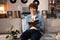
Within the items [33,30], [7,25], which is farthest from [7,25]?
[33,30]

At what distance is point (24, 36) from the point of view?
12.4ft

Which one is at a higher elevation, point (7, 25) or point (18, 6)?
point (18, 6)

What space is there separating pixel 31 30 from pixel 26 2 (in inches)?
66.9

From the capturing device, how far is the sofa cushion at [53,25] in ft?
15.9

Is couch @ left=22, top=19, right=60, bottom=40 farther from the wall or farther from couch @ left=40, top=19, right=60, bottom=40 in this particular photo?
the wall

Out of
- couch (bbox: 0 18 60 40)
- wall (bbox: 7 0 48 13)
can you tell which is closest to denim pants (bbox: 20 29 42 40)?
couch (bbox: 0 18 60 40)

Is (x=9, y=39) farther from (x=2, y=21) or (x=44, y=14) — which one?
(x=44, y=14)

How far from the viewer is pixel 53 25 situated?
4859 millimetres

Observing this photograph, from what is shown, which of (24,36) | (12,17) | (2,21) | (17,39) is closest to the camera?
(24,36)

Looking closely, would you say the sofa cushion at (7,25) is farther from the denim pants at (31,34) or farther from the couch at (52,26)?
the denim pants at (31,34)

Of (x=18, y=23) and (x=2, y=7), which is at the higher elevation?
(x=2, y=7)

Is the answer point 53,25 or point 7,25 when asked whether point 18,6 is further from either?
point 53,25

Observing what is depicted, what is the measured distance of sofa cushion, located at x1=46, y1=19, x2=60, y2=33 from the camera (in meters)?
4.84

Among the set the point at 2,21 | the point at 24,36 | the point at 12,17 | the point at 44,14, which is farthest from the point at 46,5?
the point at 24,36
